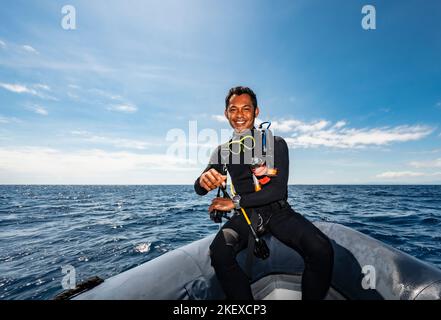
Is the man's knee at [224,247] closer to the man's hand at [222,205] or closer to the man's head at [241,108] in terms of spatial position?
the man's hand at [222,205]

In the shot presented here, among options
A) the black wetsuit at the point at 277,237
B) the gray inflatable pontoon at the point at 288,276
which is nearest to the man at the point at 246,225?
the black wetsuit at the point at 277,237

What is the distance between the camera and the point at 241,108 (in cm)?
256

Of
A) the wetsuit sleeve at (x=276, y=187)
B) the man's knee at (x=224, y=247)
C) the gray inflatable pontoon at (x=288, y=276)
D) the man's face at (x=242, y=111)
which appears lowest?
the gray inflatable pontoon at (x=288, y=276)

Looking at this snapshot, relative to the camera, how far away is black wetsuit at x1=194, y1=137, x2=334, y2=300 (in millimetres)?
1927

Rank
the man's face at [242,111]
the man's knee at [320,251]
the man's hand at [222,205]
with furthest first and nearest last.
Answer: the man's face at [242,111]
the man's hand at [222,205]
the man's knee at [320,251]

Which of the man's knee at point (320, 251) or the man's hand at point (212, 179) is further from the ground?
the man's hand at point (212, 179)

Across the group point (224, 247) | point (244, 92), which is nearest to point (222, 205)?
point (224, 247)

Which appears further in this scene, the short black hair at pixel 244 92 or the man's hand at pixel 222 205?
the short black hair at pixel 244 92

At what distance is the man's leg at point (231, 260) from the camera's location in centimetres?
198

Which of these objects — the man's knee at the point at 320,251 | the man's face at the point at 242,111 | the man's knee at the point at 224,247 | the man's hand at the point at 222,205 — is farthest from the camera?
the man's face at the point at 242,111

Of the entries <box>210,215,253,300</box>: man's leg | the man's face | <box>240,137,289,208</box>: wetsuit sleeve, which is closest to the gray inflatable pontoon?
<box>210,215,253,300</box>: man's leg

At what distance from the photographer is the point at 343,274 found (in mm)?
2434

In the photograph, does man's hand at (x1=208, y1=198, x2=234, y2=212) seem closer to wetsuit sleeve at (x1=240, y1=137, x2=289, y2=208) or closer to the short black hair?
wetsuit sleeve at (x1=240, y1=137, x2=289, y2=208)
